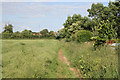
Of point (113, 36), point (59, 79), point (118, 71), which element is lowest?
point (59, 79)

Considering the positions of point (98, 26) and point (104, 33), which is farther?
point (98, 26)

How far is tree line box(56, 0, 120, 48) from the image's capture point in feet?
44.1

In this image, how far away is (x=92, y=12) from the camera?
42.4 metres

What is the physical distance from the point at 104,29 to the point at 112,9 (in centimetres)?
2199

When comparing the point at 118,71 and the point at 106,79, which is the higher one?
the point at 118,71

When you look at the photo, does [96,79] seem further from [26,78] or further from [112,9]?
[112,9]

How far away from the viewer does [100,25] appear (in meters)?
14.2

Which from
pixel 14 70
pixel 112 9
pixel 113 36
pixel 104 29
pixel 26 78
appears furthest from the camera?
pixel 112 9

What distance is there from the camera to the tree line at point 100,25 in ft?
44.1

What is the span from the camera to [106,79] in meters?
7.84

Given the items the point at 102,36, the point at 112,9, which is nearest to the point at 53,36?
the point at 112,9

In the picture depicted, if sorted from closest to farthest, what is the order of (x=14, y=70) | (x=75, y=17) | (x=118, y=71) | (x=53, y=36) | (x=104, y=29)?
1. (x=118, y=71)
2. (x=14, y=70)
3. (x=104, y=29)
4. (x=75, y=17)
5. (x=53, y=36)

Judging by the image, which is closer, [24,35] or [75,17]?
[75,17]

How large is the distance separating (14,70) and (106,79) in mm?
6306
